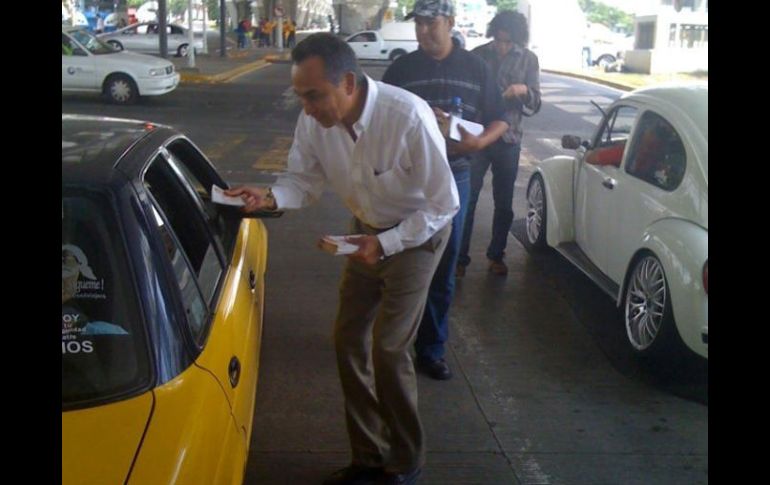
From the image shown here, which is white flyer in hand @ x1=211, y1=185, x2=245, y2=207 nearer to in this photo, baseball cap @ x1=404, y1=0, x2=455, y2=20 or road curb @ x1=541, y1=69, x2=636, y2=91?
baseball cap @ x1=404, y1=0, x2=455, y2=20

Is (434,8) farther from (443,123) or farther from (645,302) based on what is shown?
(645,302)

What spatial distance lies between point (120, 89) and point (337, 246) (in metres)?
16.8

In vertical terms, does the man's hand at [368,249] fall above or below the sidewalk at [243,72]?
below

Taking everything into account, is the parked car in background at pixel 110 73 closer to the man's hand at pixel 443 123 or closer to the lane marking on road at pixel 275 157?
the lane marking on road at pixel 275 157

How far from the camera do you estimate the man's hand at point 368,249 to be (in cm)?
311

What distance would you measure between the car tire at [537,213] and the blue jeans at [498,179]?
693 mm

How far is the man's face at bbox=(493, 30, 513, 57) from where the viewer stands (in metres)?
6.14

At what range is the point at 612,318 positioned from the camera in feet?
19.6

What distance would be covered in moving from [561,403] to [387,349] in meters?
1.68

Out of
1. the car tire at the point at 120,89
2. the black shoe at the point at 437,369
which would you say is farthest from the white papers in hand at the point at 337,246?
the car tire at the point at 120,89

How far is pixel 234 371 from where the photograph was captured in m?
2.93

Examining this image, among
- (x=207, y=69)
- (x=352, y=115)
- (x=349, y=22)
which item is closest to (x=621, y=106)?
(x=352, y=115)

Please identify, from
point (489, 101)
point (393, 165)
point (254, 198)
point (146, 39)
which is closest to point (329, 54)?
point (393, 165)
